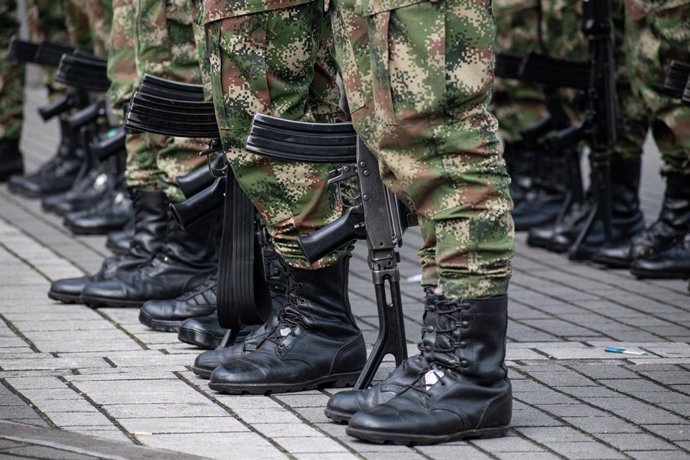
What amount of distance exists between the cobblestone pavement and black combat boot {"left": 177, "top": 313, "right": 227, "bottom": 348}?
1.9 inches

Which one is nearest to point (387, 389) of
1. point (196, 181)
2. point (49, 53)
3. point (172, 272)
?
point (196, 181)

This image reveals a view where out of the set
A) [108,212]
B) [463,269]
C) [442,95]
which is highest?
[442,95]

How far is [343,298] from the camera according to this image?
12.9 ft

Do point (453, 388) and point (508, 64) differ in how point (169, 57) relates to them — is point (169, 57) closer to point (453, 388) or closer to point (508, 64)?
point (453, 388)

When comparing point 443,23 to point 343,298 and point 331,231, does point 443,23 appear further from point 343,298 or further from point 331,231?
point 343,298

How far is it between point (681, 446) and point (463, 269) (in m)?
0.65

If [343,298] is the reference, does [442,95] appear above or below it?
above

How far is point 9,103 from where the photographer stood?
8.79m

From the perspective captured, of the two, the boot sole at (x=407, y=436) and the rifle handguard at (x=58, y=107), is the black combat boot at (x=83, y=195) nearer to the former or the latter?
the rifle handguard at (x=58, y=107)

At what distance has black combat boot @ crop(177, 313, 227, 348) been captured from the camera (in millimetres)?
4336

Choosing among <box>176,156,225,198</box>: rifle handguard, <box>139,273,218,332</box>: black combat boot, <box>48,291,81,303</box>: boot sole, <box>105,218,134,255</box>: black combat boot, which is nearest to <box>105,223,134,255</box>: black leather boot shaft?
<box>105,218,134,255</box>: black combat boot

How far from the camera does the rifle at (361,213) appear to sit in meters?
3.52

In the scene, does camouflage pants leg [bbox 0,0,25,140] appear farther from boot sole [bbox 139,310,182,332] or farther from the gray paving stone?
the gray paving stone

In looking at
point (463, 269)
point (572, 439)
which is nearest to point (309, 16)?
point (463, 269)
